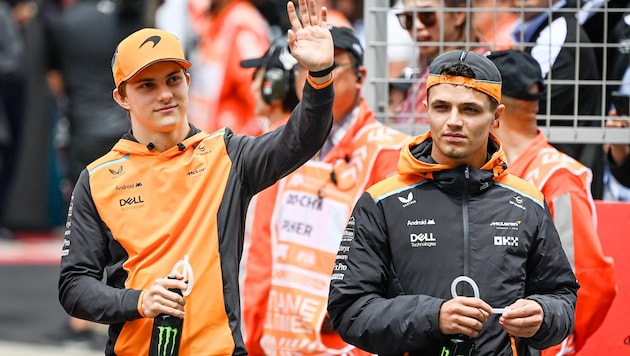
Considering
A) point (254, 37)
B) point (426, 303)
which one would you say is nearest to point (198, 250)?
point (426, 303)

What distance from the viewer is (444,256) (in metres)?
4.06

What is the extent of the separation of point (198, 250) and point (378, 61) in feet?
5.73

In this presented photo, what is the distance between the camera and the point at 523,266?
13.4 feet

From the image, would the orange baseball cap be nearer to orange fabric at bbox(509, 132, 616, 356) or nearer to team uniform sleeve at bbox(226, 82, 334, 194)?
team uniform sleeve at bbox(226, 82, 334, 194)

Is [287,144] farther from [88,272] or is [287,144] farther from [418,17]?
[418,17]

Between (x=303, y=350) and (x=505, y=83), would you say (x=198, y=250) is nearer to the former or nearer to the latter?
(x=303, y=350)

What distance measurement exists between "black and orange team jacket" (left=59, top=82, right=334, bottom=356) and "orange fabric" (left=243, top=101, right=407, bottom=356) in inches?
32.1

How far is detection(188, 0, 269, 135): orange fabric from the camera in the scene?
30.8 feet

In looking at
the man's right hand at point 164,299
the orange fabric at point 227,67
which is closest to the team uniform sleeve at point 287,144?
the man's right hand at point 164,299

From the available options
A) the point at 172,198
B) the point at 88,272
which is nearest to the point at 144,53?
the point at 172,198

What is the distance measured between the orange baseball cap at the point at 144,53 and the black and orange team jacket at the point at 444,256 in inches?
34.6

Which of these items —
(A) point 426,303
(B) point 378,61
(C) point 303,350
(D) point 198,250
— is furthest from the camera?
(B) point 378,61

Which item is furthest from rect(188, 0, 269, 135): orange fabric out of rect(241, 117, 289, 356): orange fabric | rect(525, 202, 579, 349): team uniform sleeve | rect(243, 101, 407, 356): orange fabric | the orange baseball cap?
rect(525, 202, 579, 349): team uniform sleeve

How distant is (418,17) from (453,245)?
6.52 ft
